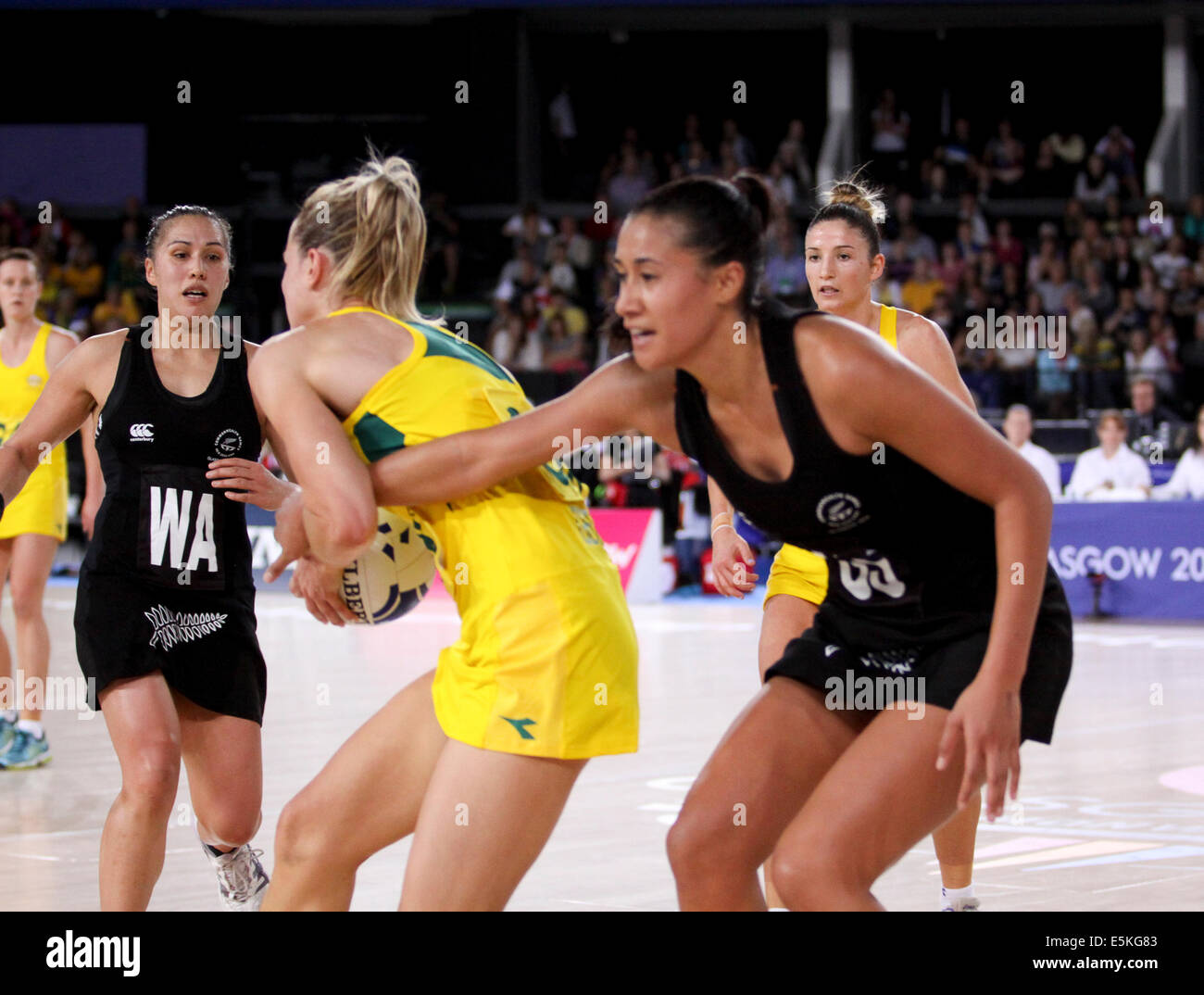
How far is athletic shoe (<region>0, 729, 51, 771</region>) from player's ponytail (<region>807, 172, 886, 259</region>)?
4269 mm

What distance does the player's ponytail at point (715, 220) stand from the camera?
9.96 ft

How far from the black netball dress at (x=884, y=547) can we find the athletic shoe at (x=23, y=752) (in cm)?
493

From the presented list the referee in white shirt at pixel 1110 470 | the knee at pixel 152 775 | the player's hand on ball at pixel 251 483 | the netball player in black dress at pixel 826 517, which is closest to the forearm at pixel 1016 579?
the netball player in black dress at pixel 826 517

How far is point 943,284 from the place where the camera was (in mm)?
17391

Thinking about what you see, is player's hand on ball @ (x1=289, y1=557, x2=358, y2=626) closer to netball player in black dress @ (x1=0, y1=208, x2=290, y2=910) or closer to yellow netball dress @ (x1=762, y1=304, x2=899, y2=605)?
netball player in black dress @ (x1=0, y1=208, x2=290, y2=910)

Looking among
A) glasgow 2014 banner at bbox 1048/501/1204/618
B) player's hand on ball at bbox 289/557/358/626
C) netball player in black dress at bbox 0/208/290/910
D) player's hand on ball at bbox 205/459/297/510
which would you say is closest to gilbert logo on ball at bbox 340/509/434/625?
player's hand on ball at bbox 289/557/358/626

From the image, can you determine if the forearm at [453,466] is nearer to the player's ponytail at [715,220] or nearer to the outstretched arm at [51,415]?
the player's ponytail at [715,220]

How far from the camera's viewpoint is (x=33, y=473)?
7559mm

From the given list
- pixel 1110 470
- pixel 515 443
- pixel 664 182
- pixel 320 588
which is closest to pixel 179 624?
pixel 320 588

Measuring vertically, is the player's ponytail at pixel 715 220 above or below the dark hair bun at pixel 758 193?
below

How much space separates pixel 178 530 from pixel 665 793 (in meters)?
A: 2.92

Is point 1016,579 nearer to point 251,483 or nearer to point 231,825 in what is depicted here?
point 251,483

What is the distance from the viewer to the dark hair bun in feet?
10.6
